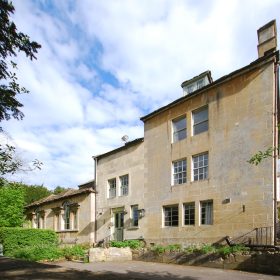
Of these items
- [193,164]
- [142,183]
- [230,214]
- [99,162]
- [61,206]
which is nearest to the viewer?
[230,214]

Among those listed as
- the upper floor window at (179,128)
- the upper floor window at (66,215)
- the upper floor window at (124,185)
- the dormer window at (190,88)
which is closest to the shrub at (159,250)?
the upper floor window at (179,128)

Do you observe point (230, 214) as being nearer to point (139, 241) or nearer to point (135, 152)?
point (139, 241)

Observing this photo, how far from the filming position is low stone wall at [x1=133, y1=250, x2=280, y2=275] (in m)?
14.3

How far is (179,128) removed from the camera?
2273 centimetres

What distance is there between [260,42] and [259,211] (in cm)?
871

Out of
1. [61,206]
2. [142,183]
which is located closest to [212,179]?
[142,183]

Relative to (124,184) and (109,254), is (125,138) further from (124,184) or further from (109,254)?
(109,254)

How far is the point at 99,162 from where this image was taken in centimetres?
3000

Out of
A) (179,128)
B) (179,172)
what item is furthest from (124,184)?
(179,128)

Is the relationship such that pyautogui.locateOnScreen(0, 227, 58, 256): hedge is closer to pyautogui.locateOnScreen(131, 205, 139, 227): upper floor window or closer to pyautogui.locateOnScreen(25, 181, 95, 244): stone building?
pyautogui.locateOnScreen(25, 181, 95, 244): stone building

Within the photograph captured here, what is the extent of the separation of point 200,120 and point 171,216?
19.5 feet

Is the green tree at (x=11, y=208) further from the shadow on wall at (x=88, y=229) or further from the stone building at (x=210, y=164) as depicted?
the stone building at (x=210, y=164)

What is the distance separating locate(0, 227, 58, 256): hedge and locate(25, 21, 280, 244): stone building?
11.1ft

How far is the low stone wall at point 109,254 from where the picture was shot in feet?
64.4
